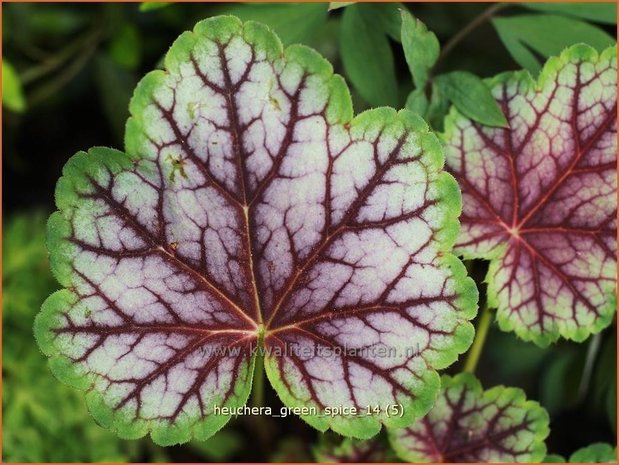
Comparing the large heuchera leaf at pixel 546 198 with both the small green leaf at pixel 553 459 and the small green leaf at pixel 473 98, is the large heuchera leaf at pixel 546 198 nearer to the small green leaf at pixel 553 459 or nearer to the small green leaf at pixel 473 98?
the small green leaf at pixel 473 98

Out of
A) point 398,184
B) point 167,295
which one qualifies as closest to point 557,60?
point 398,184

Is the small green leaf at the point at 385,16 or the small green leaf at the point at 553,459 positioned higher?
the small green leaf at the point at 385,16

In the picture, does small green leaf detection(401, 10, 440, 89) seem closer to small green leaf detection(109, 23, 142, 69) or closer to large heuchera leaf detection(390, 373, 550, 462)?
large heuchera leaf detection(390, 373, 550, 462)

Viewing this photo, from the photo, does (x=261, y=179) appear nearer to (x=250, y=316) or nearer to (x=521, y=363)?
(x=250, y=316)

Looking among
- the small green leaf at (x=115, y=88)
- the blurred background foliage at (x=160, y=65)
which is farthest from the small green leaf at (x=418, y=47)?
the small green leaf at (x=115, y=88)

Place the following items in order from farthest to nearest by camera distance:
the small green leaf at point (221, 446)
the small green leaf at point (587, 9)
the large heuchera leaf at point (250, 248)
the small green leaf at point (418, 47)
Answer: the small green leaf at point (221, 446) < the small green leaf at point (587, 9) < the small green leaf at point (418, 47) < the large heuchera leaf at point (250, 248)

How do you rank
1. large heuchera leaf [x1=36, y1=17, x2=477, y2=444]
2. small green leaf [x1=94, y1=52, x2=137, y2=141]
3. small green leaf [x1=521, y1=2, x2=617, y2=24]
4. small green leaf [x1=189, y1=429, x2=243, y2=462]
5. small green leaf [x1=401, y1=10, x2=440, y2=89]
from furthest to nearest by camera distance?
small green leaf [x1=94, y1=52, x2=137, y2=141], small green leaf [x1=189, y1=429, x2=243, y2=462], small green leaf [x1=521, y1=2, x2=617, y2=24], small green leaf [x1=401, y1=10, x2=440, y2=89], large heuchera leaf [x1=36, y1=17, x2=477, y2=444]

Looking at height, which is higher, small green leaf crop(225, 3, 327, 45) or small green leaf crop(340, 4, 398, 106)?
small green leaf crop(225, 3, 327, 45)

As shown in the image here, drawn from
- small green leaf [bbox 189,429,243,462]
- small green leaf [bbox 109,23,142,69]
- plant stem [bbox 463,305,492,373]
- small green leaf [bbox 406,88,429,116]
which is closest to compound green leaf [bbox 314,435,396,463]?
plant stem [bbox 463,305,492,373]
